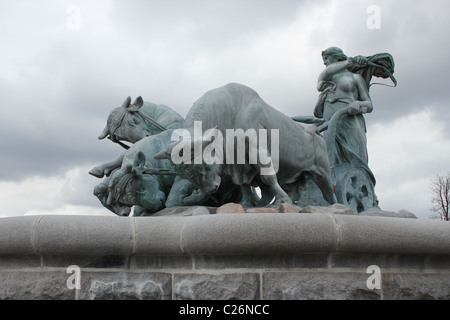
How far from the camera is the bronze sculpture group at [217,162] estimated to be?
5211 mm

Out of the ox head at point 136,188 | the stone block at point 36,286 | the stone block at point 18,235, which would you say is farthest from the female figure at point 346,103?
the stone block at point 18,235

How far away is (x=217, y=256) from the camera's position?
3.75m

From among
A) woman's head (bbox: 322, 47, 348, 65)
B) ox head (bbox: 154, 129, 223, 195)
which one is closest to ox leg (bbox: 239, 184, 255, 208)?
ox head (bbox: 154, 129, 223, 195)

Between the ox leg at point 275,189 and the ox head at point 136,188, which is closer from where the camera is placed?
the ox leg at point 275,189

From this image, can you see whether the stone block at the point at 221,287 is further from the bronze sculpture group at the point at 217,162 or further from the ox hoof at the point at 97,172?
the ox hoof at the point at 97,172

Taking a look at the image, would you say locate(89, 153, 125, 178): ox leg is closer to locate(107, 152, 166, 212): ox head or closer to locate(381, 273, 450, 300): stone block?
locate(107, 152, 166, 212): ox head

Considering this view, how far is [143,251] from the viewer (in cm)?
382

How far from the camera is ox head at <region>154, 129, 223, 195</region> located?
16.1 ft

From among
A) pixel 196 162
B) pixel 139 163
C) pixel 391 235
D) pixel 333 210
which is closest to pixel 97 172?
pixel 139 163

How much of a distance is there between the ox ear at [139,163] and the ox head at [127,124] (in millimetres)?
1061

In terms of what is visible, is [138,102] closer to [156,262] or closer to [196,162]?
[196,162]

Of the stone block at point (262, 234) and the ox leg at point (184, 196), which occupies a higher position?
the ox leg at point (184, 196)
